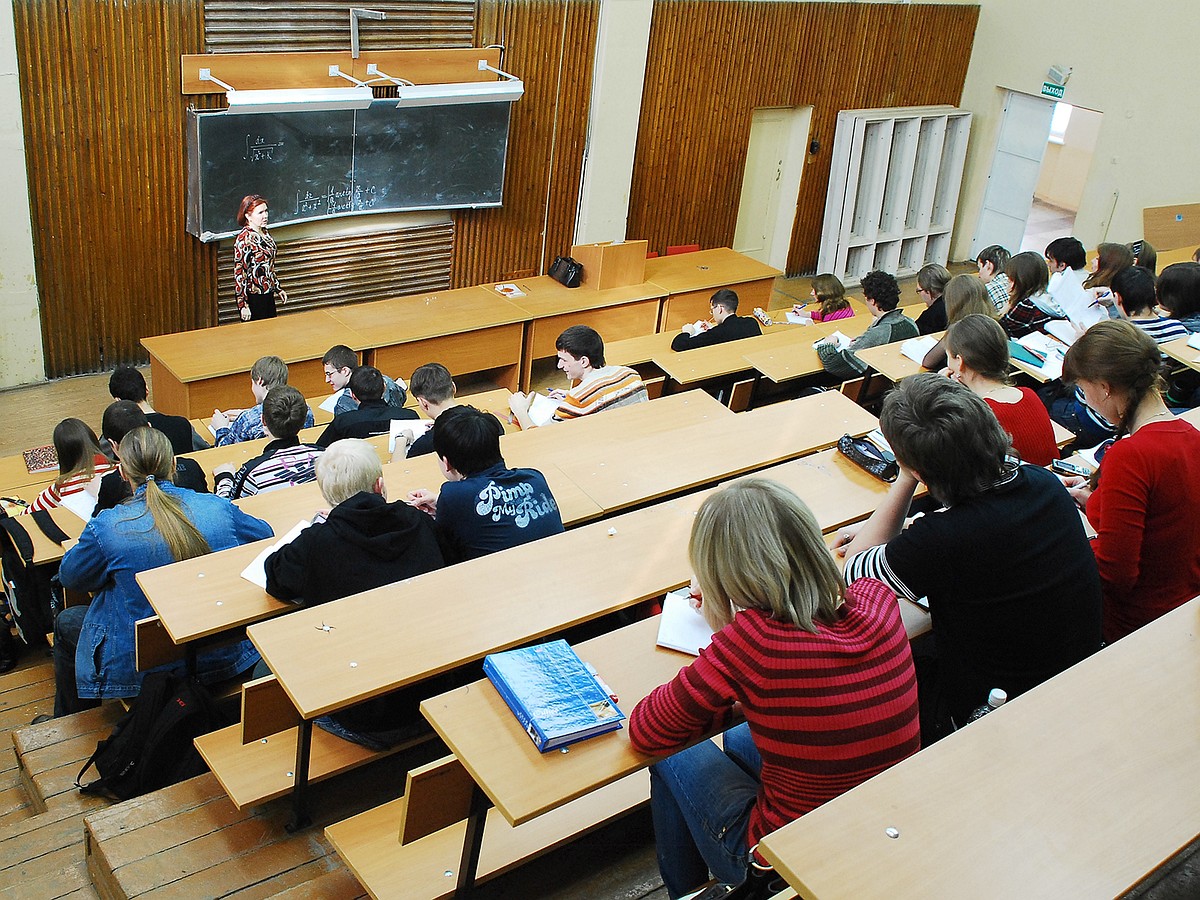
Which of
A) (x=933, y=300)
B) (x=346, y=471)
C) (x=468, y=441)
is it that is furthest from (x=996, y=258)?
(x=346, y=471)

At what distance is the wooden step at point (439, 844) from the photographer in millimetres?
2867

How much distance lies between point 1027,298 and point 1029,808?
4.55 metres

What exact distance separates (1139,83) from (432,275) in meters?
6.27

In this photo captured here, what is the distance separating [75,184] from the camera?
6.95m

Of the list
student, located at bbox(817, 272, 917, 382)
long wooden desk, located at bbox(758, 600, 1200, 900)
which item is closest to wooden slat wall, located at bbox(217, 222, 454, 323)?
student, located at bbox(817, 272, 917, 382)

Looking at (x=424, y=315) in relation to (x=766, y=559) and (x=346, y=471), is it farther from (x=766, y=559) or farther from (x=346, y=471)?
(x=766, y=559)

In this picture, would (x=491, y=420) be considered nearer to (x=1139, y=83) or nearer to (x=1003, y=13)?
(x=1139, y=83)

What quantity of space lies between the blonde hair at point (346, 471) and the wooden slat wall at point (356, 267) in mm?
4620

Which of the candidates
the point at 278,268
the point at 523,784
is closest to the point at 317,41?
the point at 278,268

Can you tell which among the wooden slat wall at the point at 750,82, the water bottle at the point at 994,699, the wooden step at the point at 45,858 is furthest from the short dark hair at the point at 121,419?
the wooden slat wall at the point at 750,82

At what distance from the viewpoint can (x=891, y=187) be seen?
11.0 metres

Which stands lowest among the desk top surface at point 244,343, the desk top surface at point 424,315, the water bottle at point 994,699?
the desk top surface at point 244,343

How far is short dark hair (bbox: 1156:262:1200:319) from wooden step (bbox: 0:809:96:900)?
5.25 metres

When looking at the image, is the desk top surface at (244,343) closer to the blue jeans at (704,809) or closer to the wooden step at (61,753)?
the wooden step at (61,753)
